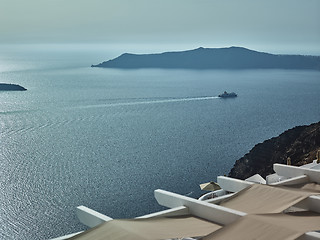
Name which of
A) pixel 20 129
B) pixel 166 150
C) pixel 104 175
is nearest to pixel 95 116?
pixel 20 129

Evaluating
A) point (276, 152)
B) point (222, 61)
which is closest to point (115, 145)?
point (276, 152)

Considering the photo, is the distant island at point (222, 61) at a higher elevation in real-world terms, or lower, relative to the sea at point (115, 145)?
higher

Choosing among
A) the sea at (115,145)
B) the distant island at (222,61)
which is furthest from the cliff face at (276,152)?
the distant island at (222,61)

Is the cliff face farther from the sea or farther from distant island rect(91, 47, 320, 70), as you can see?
distant island rect(91, 47, 320, 70)

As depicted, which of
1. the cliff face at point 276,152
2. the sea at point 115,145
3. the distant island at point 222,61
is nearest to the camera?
the sea at point 115,145

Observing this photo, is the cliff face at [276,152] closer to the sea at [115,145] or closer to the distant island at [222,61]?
the sea at [115,145]

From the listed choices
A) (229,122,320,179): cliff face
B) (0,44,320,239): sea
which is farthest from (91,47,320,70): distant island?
(229,122,320,179): cliff face

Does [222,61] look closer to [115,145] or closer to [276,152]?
[115,145]
